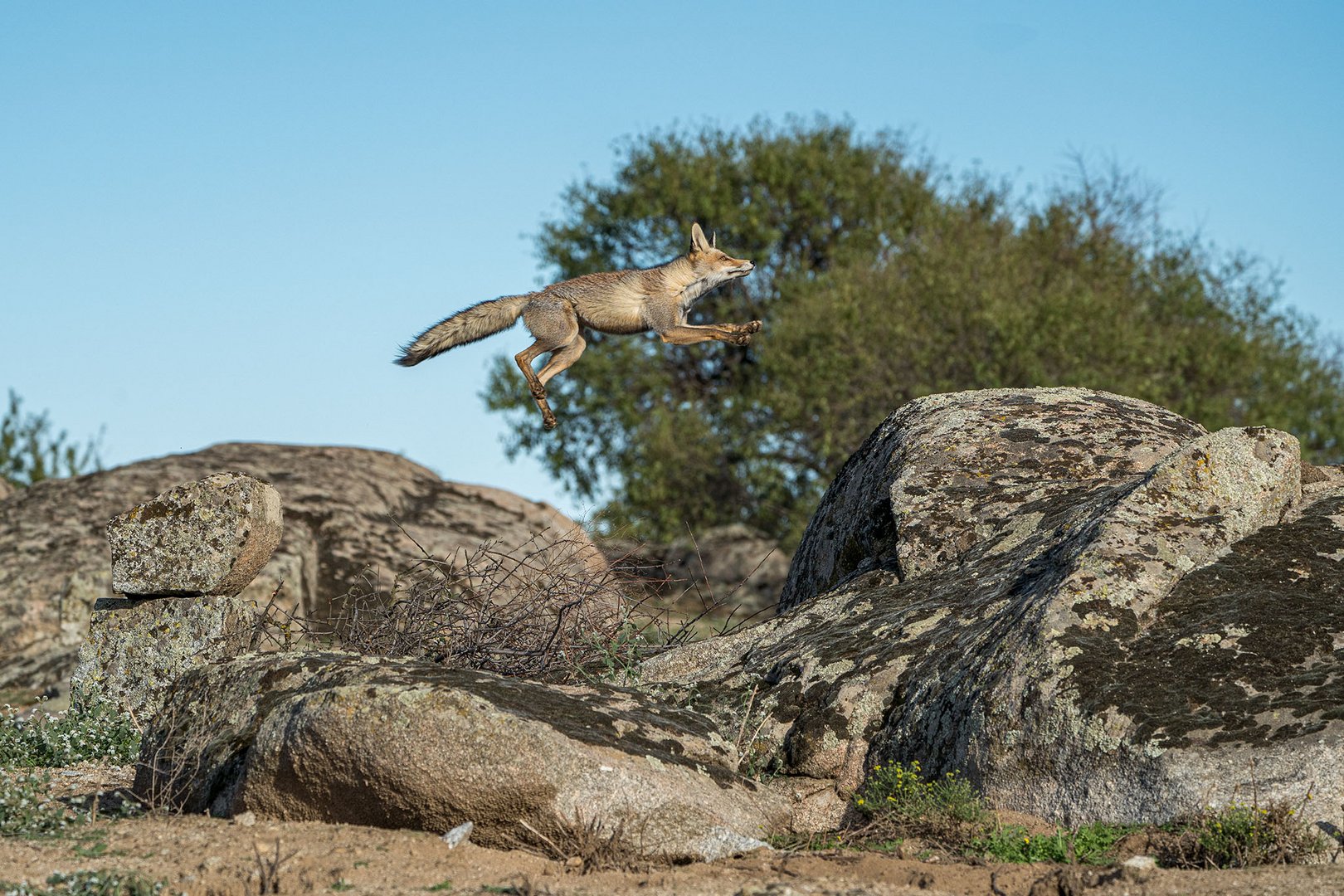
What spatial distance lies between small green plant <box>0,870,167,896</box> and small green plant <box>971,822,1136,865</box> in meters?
3.01

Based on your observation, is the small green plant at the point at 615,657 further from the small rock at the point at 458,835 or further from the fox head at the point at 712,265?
the fox head at the point at 712,265

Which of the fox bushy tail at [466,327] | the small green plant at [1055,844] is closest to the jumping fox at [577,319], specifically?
the fox bushy tail at [466,327]

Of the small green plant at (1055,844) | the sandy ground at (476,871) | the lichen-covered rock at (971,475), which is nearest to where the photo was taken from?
the sandy ground at (476,871)

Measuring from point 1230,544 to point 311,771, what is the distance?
4261mm

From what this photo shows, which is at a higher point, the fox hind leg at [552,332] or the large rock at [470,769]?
the fox hind leg at [552,332]

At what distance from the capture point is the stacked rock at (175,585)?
8148mm

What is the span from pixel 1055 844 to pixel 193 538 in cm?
572

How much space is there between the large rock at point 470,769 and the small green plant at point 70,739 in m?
2.13

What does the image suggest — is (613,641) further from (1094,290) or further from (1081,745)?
(1094,290)

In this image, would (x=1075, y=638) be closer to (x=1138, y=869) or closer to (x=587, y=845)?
(x=1138, y=869)

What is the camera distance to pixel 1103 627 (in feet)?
18.0

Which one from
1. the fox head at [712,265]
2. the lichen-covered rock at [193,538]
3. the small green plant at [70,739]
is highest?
the fox head at [712,265]

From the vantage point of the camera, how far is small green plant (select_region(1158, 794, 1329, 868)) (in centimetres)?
441

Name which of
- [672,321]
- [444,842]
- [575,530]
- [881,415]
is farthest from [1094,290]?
[444,842]
